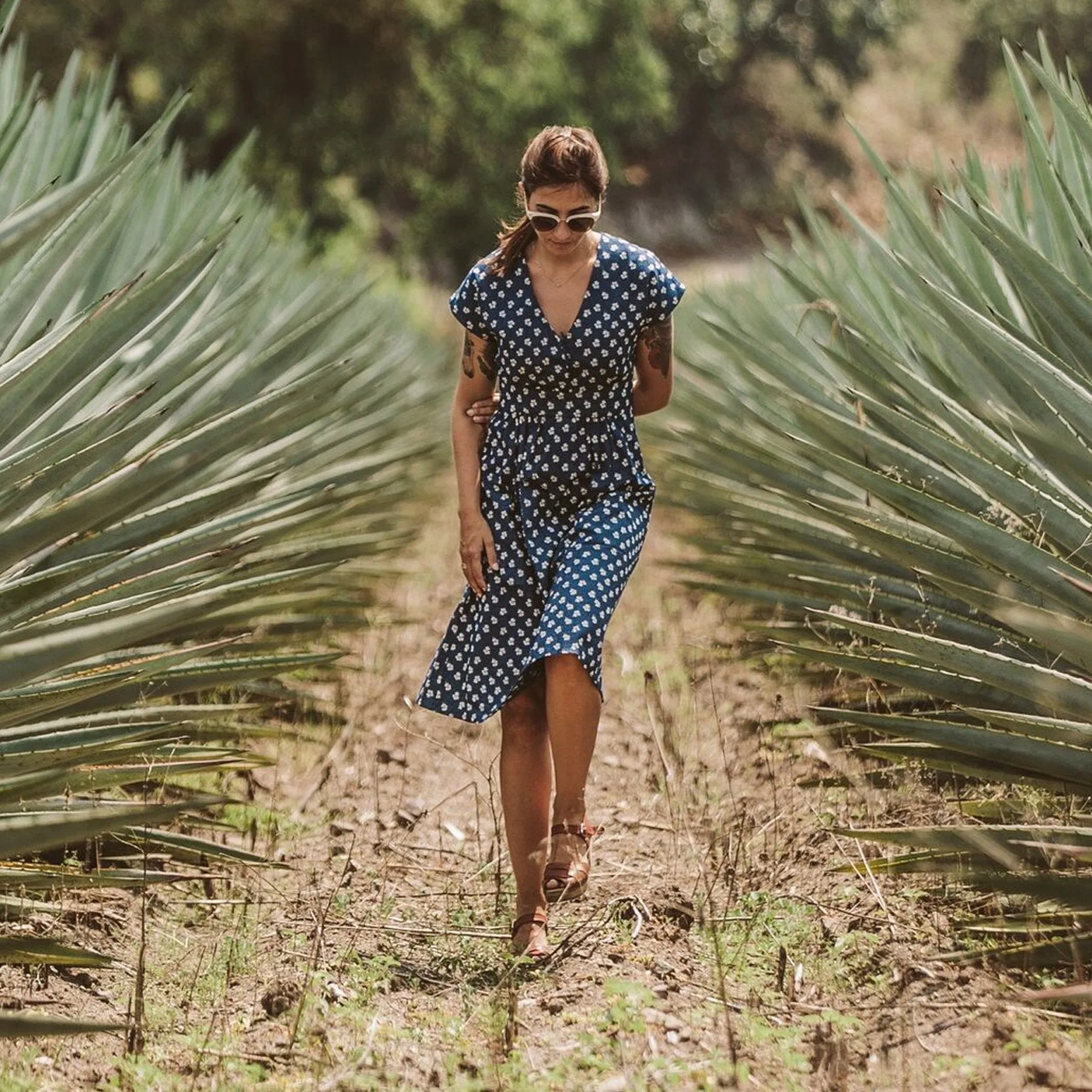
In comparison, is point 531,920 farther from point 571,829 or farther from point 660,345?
point 660,345

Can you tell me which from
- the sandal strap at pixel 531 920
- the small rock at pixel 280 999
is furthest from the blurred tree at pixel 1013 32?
the small rock at pixel 280 999

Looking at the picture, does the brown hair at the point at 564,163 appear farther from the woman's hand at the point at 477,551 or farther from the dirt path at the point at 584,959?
the dirt path at the point at 584,959

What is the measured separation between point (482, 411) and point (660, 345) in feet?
1.24

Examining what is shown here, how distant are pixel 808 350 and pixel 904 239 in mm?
613

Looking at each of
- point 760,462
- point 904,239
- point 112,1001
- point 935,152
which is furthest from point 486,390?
point 935,152

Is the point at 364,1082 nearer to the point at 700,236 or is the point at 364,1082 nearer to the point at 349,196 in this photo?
the point at 349,196

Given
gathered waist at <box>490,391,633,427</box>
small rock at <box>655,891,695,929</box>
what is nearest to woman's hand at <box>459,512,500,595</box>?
gathered waist at <box>490,391,633,427</box>

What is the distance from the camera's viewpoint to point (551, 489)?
118 inches

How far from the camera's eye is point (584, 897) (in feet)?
10.3

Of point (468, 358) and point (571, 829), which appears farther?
point (468, 358)

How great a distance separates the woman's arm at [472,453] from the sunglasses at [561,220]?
29cm

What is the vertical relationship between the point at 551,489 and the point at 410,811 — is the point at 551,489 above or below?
above

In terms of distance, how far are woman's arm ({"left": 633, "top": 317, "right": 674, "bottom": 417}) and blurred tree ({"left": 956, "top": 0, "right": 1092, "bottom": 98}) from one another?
40.0 metres

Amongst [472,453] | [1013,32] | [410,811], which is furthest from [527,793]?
[1013,32]
